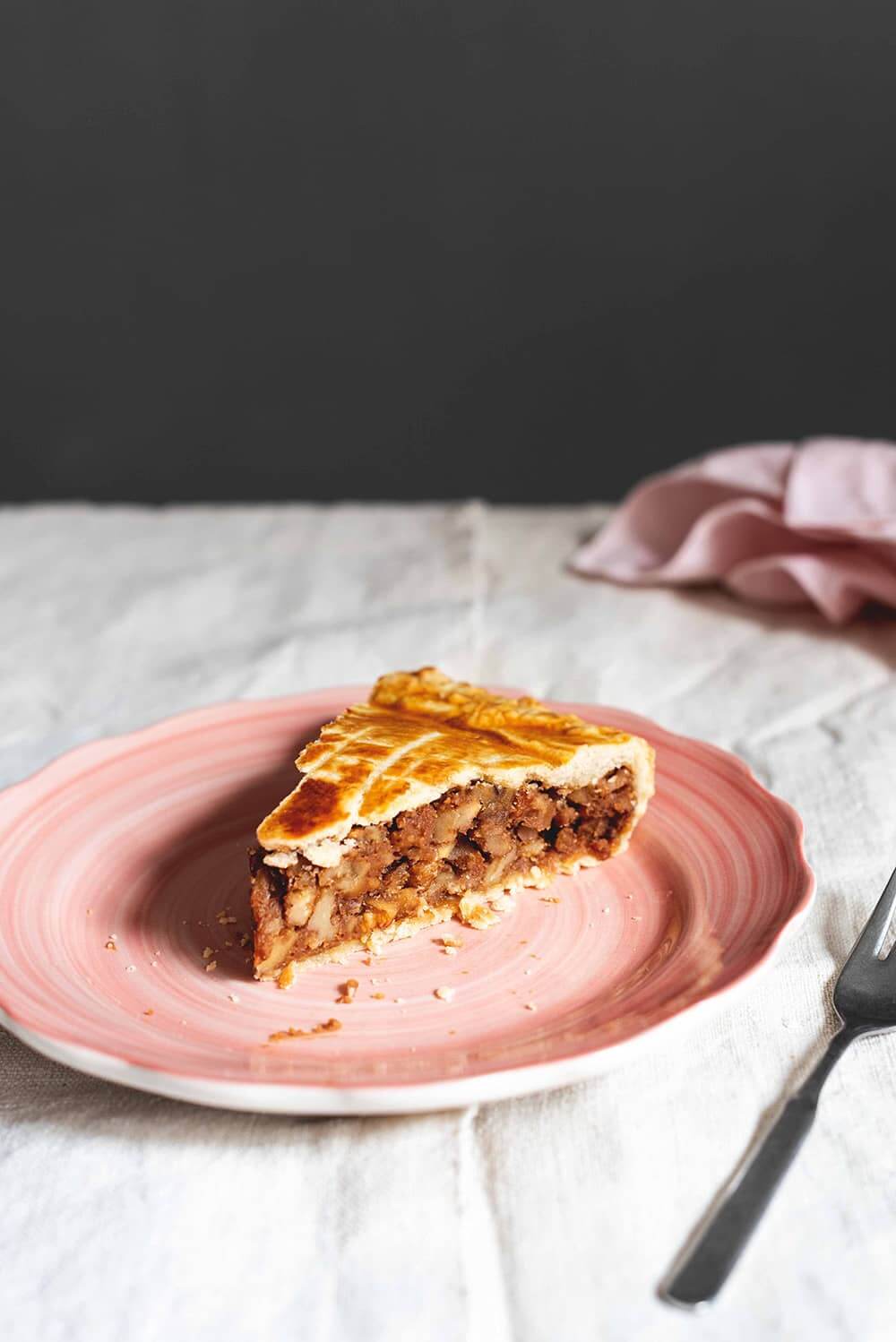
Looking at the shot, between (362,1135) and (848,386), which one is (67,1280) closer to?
(362,1135)

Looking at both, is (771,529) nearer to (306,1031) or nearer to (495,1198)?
(306,1031)

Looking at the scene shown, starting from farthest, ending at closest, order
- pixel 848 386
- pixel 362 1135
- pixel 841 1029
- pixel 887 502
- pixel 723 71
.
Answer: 1. pixel 848 386
2. pixel 723 71
3. pixel 887 502
4. pixel 841 1029
5. pixel 362 1135

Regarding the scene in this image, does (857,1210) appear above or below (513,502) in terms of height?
above

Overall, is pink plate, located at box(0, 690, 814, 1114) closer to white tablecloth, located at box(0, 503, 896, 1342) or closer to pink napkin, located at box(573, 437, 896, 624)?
white tablecloth, located at box(0, 503, 896, 1342)

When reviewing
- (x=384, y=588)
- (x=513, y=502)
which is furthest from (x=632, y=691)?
(x=513, y=502)

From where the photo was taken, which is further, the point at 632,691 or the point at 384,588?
the point at 384,588

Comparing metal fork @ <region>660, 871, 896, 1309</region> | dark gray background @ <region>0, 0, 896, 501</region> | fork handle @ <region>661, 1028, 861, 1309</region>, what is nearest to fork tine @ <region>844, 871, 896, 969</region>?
metal fork @ <region>660, 871, 896, 1309</region>

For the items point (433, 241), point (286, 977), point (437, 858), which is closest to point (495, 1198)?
point (286, 977)
